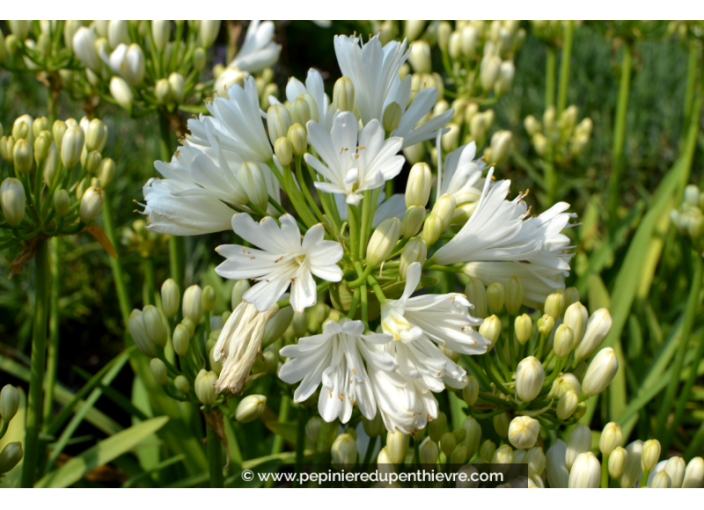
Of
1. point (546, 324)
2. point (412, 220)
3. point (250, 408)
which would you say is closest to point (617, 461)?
point (546, 324)

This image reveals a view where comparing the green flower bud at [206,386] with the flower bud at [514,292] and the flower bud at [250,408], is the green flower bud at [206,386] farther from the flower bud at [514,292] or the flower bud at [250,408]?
the flower bud at [514,292]

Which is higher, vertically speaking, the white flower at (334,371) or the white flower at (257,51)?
the white flower at (257,51)

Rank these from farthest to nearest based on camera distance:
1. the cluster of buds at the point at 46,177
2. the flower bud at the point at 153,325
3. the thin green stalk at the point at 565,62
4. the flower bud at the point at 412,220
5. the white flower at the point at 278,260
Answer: the thin green stalk at the point at 565,62
the cluster of buds at the point at 46,177
the flower bud at the point at 153,325
the flower bud at the point at 412,220
the white flower at the point at 278,260

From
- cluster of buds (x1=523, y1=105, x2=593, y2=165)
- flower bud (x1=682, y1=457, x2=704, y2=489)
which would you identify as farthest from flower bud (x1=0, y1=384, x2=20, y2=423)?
cluster of buds (x1=523, y1=105, x2=593, y2=165)

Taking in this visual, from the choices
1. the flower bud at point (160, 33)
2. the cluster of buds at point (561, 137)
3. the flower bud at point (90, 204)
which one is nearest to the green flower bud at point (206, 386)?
the flower bud at point (90, 204)

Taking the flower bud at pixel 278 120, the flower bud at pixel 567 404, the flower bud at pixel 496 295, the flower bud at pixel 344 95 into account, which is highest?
the flower bud at pixel 344 95

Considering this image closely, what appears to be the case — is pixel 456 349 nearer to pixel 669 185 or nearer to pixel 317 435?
pixel 317 435

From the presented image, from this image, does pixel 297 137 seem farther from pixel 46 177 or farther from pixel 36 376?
pixel 36 376
